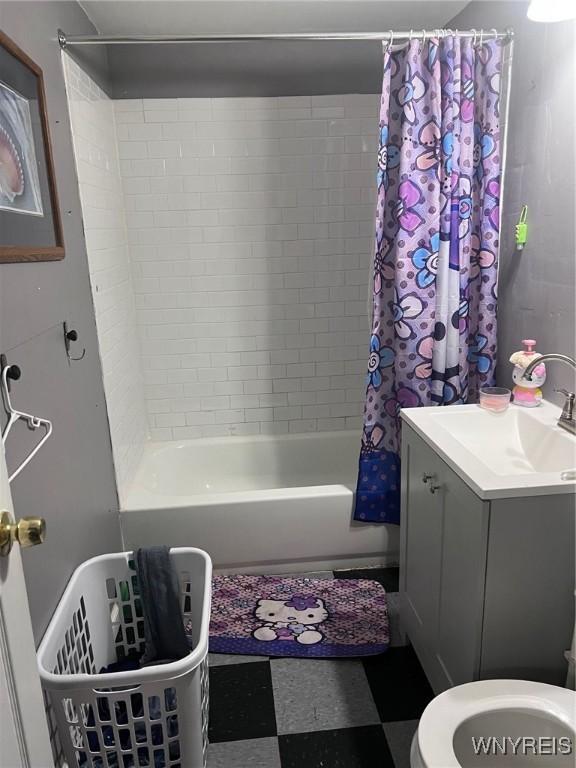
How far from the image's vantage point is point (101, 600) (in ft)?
6.00

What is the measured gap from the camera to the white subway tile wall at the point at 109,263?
2.15 meters

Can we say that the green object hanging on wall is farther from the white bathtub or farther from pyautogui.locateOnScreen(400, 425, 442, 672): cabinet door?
the white bathtub

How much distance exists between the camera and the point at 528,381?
73.0 inches

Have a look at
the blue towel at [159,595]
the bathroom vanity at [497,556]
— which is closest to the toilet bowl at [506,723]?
the bathroom vanity at [497,556]

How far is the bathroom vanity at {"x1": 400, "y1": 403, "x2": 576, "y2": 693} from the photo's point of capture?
1.32 meters

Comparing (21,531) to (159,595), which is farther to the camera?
(159,595)

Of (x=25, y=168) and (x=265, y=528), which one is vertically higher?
(x=25, y=168)

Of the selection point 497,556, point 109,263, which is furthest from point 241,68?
point 497,556

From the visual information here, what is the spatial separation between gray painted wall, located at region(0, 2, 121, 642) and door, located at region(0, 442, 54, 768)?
1.48ft

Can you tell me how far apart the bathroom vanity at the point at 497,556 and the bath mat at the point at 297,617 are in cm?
37

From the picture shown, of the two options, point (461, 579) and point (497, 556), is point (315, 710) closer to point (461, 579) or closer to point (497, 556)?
point (461, 579)

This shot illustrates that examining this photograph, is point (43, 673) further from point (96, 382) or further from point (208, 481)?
point (208, 481)

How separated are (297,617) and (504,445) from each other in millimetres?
1048

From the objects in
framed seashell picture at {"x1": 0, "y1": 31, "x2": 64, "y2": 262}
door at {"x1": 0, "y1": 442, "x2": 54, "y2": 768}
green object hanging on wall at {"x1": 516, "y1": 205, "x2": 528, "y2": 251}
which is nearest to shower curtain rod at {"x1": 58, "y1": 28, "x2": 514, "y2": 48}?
framed seashell picture at {"x1": 0, "y1": 31, "x2": 64, "y2": 262}
